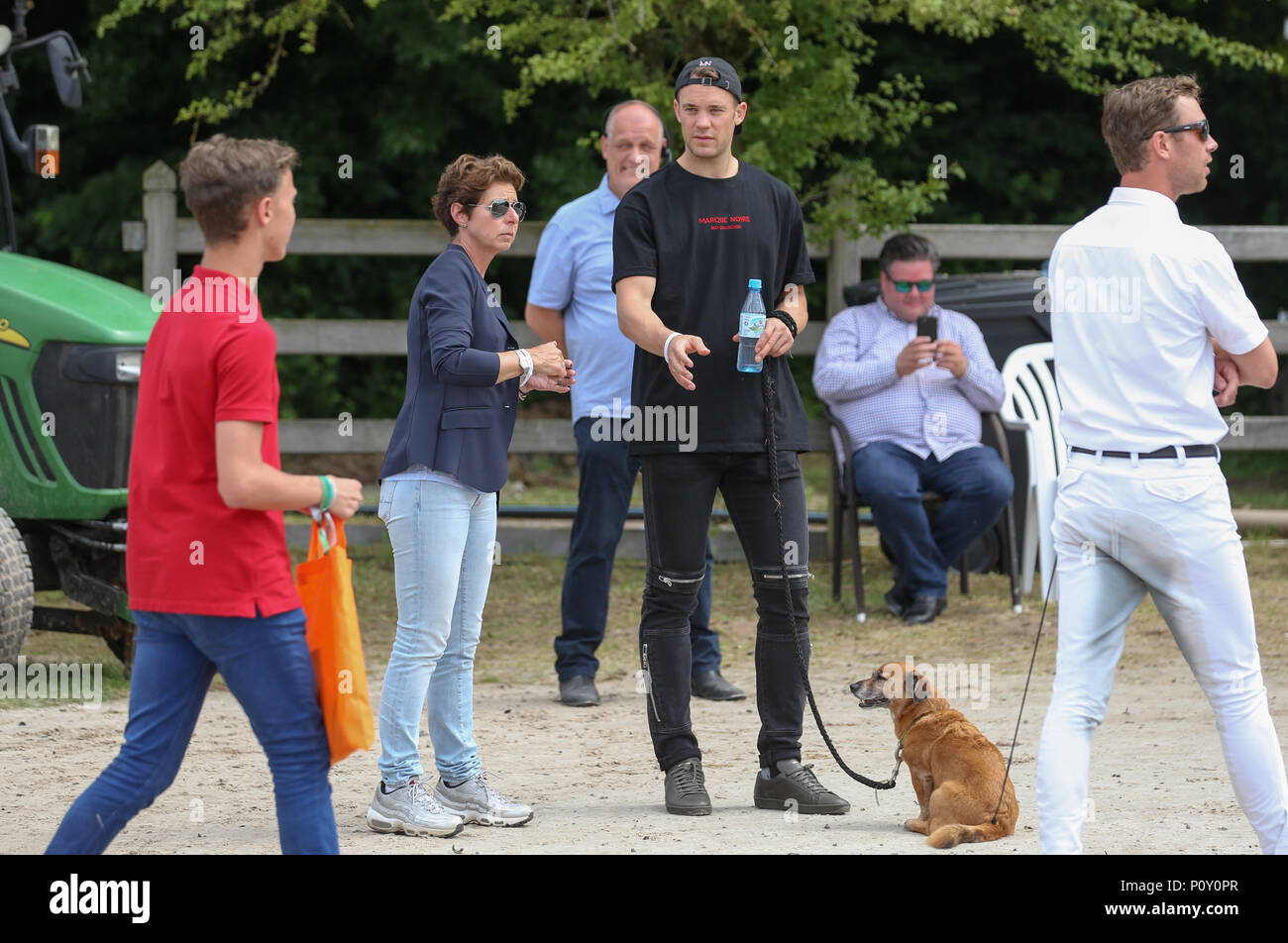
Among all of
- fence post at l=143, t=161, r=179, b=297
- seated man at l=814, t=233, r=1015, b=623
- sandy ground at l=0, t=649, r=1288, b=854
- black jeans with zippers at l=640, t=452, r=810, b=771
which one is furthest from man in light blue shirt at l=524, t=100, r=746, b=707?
fence post at l=143, t=161, r=179, b=297

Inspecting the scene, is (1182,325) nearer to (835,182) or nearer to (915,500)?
(915,500)

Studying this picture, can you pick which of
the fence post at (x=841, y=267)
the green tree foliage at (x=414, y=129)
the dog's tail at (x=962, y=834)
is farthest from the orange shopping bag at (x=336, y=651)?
the green tree foliage at (x=414, y=129)

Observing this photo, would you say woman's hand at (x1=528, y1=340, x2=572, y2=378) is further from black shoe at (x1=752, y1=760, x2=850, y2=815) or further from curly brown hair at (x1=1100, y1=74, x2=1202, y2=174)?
curly brown hair at (x1=1100, y1=74, x2=1202, y2=174)

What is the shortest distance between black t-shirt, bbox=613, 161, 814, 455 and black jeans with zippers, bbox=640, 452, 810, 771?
89 millimetres

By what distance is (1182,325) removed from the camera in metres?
3.46

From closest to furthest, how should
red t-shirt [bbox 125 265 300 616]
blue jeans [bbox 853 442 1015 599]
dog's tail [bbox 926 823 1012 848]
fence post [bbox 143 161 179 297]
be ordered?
red t-shirt [bbox 125 265 300 616] → dog's tail [bbox 926 823 1012 848] → blue jeans [bbox 853 442 1015 599] → fence post [bbox 143 161 179 297]

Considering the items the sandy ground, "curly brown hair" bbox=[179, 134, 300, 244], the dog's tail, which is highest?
"curly brown hair" bbox=[179, 134, 300, 244]

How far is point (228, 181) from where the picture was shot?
3.11 m

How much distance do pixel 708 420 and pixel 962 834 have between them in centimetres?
132

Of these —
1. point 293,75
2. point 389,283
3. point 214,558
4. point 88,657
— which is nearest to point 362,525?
point 88,657

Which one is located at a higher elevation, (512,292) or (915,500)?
(512,292)

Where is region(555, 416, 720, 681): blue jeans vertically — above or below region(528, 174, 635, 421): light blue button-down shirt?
below

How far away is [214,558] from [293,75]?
11.1 m

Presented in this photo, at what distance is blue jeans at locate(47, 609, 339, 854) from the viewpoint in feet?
10.2
